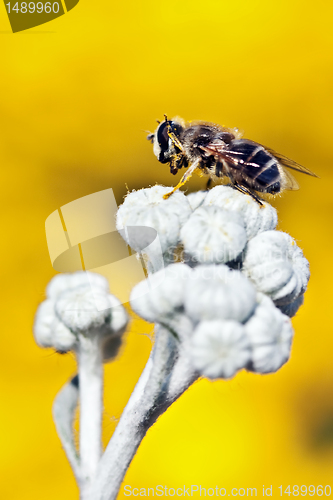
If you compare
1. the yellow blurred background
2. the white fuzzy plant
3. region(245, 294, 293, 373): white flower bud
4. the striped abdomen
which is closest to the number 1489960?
the yellow blurred background

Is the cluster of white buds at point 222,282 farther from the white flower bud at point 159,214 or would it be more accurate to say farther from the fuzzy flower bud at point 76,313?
the fuzzy flower bud at point 76,313

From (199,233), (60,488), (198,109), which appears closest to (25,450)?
(60,488)

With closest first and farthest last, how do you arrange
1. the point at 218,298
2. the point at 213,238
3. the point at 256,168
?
the point at 218,298 → the point at 213,238 → the point at 256,168

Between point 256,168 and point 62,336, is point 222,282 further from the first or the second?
point 256,168

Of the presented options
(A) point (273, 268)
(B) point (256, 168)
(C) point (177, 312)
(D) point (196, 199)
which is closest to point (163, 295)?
(C) point (177, 312)

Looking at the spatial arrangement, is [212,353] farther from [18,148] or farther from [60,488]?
[18,148]

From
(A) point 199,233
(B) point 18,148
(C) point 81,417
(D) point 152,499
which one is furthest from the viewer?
(B) point 18,148
